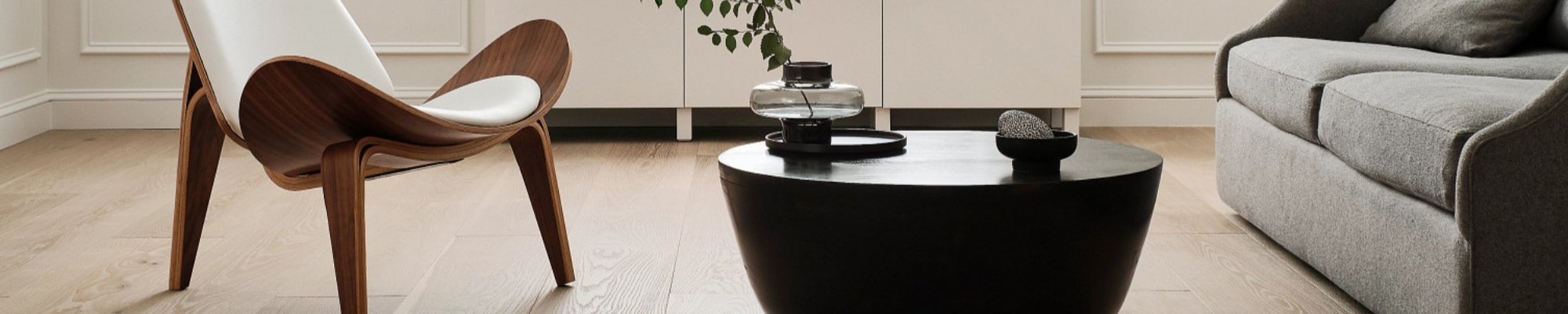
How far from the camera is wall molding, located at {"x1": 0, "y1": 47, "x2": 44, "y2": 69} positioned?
4.03 m

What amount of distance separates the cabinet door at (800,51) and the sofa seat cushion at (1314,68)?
151 cm

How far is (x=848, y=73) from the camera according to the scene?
164 inches

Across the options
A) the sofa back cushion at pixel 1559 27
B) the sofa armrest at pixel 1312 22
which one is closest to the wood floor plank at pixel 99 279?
the sofa armrest at pixel 1312 22

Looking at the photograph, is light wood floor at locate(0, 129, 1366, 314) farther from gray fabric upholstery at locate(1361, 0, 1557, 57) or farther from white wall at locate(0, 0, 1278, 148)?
white wall at locate(0, 0, 1278, 148)

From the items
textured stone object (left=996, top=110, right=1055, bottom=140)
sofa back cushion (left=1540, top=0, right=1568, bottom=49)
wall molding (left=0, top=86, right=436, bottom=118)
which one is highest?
sofa back cushion (left=1540, top=0, right=1568, bottom=49)

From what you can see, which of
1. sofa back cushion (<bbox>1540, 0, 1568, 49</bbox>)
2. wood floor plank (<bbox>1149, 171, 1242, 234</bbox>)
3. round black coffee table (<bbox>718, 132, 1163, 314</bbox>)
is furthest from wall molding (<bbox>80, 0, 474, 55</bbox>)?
sofa back cushion (<bbox>1540, 0, 1568, 49</bbox>)

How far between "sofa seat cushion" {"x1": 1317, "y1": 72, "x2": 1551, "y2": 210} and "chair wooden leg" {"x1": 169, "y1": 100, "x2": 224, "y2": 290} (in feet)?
5.47

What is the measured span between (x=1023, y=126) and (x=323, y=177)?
2.95 feet

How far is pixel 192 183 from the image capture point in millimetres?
2186

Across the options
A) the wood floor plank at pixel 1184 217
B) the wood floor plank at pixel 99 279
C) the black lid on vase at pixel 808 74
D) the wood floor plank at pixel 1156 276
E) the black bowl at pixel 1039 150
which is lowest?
the wood floor plank at pixel 1184 217

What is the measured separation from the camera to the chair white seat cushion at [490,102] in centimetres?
201

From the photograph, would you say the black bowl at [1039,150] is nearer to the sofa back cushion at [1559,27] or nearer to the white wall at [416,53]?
the sofa back cushion at [1559,27]

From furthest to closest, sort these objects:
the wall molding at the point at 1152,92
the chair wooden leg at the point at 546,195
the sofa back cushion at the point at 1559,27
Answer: the wall molding at the point at 1152,92
the sofa back cushion at the point at 1559,27
the chair wooden leg at the point at 546,195

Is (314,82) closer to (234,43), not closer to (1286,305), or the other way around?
(234,43)
